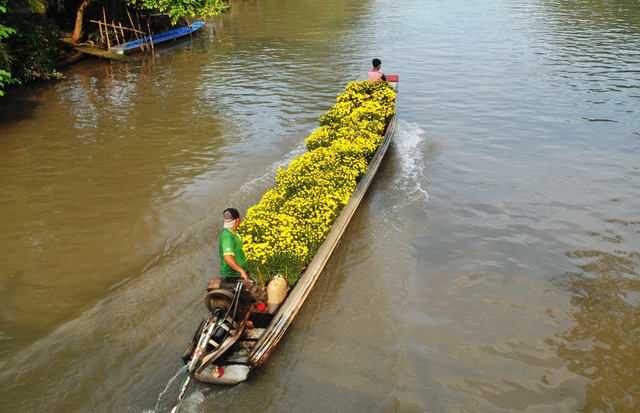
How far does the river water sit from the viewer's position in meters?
7.79

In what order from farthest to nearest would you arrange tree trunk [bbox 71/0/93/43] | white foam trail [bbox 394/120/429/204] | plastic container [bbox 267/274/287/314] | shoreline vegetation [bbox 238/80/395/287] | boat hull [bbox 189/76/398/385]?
1. tree trunk [bbox 71/0/93/43]
2. white foam trail [bbox 394/120/429/204]
3. shoreline vegetation [bbox 238/80/395/287]
4. plastic container [bbox 267/274/287/314]
5. boat hull [bbox 189/76/398/385]

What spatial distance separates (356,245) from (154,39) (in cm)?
2681

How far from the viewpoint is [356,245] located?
451 inches

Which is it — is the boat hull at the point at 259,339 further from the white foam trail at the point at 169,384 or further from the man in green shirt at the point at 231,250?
the man in green shirt at the point at 231,250

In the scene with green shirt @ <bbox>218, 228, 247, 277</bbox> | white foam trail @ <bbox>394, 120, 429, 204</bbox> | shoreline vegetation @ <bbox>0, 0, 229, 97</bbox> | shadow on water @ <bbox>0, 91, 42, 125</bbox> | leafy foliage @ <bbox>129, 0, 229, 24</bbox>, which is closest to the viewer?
green shirt @ <bbox>218, 228, 247, 277</bbox>

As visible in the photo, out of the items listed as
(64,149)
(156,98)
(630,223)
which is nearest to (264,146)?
(64,149)

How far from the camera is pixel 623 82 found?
915 inches

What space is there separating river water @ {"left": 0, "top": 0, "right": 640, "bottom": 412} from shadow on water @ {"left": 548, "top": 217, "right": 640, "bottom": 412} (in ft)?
0.12

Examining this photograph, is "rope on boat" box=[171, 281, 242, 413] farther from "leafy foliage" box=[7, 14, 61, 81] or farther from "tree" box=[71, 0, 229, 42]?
"tree" box=[71, 0, 229, 42]

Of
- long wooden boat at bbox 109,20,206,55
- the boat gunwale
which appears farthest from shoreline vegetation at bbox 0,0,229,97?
the boat gunwale

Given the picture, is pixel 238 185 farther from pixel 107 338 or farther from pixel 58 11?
pixel 58 11

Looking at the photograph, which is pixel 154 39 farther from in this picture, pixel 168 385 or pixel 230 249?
pixel 168 385

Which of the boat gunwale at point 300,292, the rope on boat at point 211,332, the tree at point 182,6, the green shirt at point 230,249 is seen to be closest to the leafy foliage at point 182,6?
the tree at point 182,6

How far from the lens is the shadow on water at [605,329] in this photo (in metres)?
7.69
